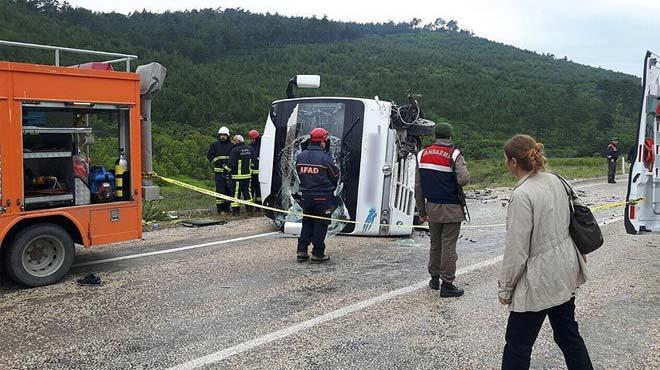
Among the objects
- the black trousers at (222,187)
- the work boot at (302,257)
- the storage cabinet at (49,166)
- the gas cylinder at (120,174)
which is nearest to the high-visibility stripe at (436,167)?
the work boot at (302,257)

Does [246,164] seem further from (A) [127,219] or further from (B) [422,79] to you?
(B) [422,79]

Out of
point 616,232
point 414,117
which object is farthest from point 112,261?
point 616,232

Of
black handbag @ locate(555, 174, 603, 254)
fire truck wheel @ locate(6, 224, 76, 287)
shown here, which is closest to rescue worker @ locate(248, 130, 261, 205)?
fire truck wheel @ locate(6, 224, 76, 287)

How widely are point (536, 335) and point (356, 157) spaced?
5.65 metres

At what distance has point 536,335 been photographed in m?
3.41

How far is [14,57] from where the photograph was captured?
26.8m

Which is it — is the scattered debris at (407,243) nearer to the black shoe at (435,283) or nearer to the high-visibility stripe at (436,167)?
the black shoe at (435,283)

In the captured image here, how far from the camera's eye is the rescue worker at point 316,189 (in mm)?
7156

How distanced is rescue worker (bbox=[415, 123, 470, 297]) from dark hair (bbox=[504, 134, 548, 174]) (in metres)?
2.38

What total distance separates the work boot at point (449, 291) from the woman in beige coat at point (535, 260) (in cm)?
242

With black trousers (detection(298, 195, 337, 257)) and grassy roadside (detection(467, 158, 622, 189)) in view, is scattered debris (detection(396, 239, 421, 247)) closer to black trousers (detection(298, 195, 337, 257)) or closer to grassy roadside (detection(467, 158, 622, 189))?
black trousers (detection(298, 195, 337, 257))

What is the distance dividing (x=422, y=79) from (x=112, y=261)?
72049 mm

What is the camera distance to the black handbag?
3400mm

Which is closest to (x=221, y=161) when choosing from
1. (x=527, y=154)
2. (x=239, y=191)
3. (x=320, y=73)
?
(x=239, y=191)
